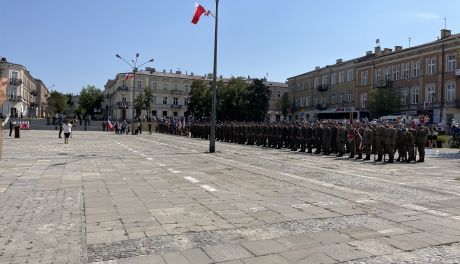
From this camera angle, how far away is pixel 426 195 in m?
10.1

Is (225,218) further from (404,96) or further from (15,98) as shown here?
(15,98)

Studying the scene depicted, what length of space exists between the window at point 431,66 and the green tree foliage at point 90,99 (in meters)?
112

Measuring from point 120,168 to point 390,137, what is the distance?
11.3 m

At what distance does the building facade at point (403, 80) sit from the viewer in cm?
5359

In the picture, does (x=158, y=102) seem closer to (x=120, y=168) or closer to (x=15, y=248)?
(x=120, y=168)

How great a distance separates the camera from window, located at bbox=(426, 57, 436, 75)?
55719mm

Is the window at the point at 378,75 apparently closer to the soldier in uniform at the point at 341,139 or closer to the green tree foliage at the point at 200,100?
the green tree foliage at the point at 200,100

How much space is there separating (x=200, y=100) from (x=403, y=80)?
41.8 metres

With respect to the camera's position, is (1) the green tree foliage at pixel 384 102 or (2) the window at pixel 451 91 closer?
(2) the window at pixel 451 91

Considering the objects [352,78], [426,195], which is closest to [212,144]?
[426,195]

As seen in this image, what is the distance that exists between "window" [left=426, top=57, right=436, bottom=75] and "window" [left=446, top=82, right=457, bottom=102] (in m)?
2.85

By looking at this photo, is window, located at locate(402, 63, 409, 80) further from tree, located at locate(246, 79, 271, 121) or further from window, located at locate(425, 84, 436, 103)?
tree, located at locate(246, 79, 271, 121)

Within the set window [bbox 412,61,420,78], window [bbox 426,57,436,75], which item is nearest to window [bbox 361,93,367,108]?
window [bbox 412,61,420,78]

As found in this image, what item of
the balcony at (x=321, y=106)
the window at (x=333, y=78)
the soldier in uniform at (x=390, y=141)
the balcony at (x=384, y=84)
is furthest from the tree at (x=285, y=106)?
the soldier in uniform at (x=390, y=141)
